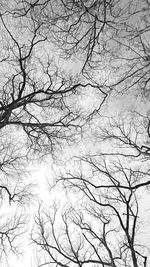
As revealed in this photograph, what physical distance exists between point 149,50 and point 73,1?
1.72m

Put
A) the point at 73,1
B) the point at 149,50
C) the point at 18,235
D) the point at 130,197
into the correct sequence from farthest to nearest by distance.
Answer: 1. the point at 130,197
2. the point at 18,235
3. the point at 149,50
4. the point at 73,1

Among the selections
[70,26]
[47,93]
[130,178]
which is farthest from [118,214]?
[70,26]

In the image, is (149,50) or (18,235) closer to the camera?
(149,50)

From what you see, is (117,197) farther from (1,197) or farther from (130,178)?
(1,197)

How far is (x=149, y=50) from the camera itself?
15.1 ft

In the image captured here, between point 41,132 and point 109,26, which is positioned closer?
point 109,26

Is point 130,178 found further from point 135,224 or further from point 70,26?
point 70,26

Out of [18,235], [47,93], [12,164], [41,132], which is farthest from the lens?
[18,235]

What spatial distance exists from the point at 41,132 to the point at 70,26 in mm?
5095

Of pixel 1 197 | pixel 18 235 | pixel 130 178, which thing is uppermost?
pixel 130 178

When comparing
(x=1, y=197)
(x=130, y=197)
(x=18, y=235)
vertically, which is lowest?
(x=18, y=235)

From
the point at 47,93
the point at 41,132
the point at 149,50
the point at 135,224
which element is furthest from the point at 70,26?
the point at 135,224

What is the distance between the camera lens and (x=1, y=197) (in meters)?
9.08

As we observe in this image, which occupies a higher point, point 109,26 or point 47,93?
point 47,93
